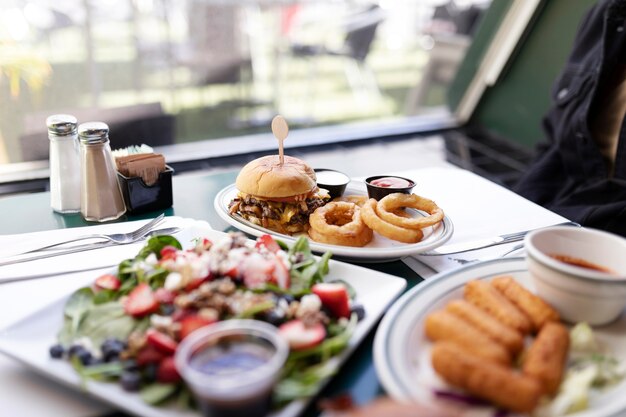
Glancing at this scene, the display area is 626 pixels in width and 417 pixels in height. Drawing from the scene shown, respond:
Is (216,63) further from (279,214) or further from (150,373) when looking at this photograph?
(150,373)

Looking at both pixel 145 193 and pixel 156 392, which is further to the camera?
pixel 145 193

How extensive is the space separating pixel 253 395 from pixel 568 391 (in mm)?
490

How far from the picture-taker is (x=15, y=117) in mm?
2949

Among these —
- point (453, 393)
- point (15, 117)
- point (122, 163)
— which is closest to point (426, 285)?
point (453, 393)

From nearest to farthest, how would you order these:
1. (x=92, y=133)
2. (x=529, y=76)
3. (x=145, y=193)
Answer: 1. (x=92, y=133)
2. (x=145, y=193)
3. (x=529, y=76)

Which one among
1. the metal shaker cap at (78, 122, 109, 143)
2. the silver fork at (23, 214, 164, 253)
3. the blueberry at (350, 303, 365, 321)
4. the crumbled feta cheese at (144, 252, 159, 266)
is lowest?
the silver fork at (23, 214, 164, 253)

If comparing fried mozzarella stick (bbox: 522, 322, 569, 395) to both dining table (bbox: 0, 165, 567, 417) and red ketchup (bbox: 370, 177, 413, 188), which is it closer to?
dining table (bbox: 0, 165, 567, 417)

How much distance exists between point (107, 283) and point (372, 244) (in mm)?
666

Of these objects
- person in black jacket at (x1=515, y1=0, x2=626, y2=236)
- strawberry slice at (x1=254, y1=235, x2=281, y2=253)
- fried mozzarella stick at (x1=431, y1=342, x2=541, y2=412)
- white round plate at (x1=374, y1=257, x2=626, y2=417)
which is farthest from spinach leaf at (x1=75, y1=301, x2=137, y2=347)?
person in black jacket at (x1=515, y1=0, x2=626, y2=236)

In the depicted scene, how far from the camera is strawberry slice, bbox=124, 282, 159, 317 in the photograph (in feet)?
3.34

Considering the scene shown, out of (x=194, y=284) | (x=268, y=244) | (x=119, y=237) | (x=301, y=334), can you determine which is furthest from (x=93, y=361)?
(x=119, y=237)

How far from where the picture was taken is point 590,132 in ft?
7.52

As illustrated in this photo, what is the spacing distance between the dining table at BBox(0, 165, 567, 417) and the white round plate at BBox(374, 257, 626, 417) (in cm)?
6

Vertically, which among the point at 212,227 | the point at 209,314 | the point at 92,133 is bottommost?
the point at 212,227
